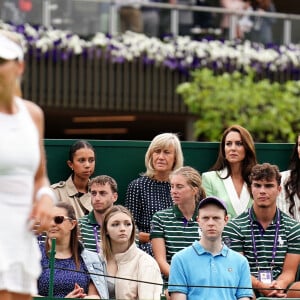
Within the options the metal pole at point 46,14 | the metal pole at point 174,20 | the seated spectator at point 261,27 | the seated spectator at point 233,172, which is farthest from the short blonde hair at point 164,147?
the seated spectator at point 261,27

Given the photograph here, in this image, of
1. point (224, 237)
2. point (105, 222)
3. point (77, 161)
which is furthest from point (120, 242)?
point (77, 161)

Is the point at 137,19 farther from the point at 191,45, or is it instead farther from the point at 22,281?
the point at 22,281

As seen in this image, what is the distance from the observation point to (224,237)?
1144 centimetres

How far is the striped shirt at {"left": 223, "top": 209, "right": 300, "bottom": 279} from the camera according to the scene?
37.6 feet

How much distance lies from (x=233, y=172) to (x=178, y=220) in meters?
1.35

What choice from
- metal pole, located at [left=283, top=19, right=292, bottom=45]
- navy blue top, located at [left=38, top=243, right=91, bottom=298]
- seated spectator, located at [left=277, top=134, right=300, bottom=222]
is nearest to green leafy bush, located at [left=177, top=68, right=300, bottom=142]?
metal pole, located at [left=283, top=19, right=292, bottom=45]

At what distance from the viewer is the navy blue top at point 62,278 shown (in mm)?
10531

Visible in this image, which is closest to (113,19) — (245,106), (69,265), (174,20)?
(174,20)

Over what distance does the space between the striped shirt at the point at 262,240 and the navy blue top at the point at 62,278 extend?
1483 mm

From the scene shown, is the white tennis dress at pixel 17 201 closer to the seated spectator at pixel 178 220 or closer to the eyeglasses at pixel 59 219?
the eyeglasses at pixel 59 219

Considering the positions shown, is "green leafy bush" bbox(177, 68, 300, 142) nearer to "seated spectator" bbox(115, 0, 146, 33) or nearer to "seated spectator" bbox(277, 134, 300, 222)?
"seated spectator" bbox(115, 0, 146, 33)

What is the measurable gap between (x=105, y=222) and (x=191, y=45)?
14.8 meters

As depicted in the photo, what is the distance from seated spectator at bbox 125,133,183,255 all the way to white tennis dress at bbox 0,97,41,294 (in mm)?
5989

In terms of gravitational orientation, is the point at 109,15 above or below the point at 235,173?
above
